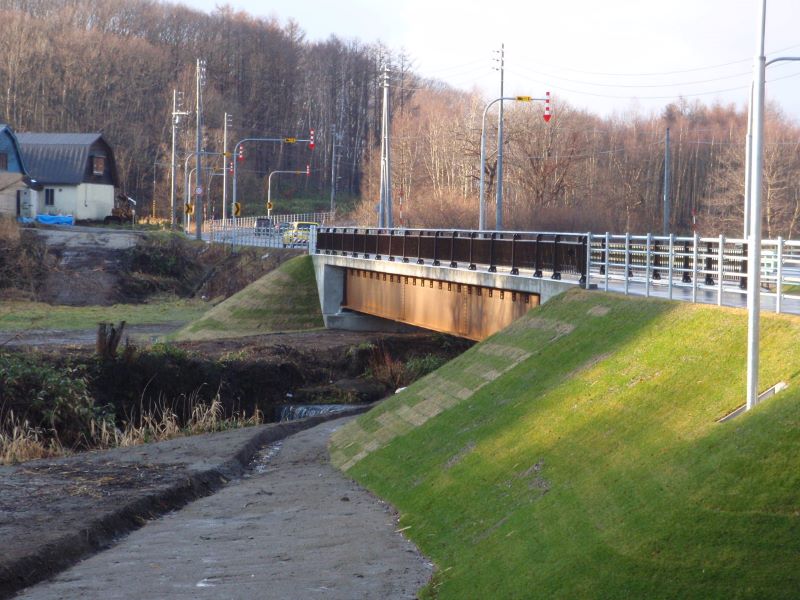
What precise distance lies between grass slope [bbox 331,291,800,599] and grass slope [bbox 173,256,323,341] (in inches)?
859

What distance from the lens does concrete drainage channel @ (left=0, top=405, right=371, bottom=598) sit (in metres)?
14.0

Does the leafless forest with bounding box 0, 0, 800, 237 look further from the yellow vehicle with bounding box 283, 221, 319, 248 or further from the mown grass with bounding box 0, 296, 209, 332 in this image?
the mown grass with bounding box 0, 296, 209, 332

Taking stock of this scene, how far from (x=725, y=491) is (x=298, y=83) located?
123 meters

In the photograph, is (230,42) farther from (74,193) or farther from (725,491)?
(725,491)

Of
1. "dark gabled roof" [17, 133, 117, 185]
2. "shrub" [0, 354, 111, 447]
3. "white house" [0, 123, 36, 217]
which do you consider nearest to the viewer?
"shrub" [0, 354, 111, 447]

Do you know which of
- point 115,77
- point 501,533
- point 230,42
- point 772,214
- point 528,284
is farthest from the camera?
point 230,42

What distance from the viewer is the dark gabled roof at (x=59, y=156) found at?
8000 cm

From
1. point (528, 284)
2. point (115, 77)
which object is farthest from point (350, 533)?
point (115, 77)

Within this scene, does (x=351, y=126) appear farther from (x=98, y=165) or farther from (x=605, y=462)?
(x=605, y=462)

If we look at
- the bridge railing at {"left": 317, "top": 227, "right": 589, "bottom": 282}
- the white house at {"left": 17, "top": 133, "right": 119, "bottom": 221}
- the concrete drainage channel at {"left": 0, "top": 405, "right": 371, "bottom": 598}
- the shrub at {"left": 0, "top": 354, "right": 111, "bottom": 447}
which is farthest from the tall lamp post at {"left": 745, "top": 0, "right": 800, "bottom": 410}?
the white house at {"left": 17, "top": 133, "right": 119, "bottom": 221}

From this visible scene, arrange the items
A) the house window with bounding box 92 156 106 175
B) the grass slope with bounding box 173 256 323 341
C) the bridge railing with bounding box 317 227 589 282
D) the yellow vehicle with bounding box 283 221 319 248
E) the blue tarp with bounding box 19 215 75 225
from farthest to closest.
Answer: the house window with bounding box 92 156 106 175 < the blue tarp with bounding box 19 215 75 225 < the yellow vehicle with bounding box 283 221 319 248 < the grass slope with bounding box 173 256 323 341 < the bridge railing with bounding box 317 227 589 282

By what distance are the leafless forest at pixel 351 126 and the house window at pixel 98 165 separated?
1662 cm

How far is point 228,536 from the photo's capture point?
15266 mm

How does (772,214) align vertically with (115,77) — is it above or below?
below
